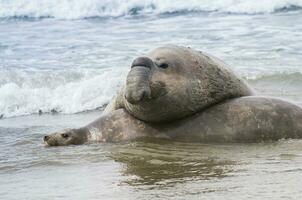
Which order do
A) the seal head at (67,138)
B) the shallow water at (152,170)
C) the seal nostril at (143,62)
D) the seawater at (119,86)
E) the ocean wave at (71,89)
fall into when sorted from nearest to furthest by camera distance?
the shallow water at (152,170) → the seawater at (119,86) → the seal nostril at (143,62) → the seal head at (67,138) → the ocean wave at (71,89)

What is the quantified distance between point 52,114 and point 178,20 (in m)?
11.9

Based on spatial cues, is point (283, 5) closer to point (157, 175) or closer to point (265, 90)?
point (265, 90)

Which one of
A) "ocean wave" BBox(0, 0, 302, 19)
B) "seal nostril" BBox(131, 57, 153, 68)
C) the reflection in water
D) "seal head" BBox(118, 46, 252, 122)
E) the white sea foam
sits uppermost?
"ocean wave" BBox(0, 0, 302, 19)

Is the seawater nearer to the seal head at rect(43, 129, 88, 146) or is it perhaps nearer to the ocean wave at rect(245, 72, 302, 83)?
the ocean wave at rect(245, 72, 302, 83)

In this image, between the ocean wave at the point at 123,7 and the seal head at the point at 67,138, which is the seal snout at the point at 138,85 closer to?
the seal head at the point at 67,138

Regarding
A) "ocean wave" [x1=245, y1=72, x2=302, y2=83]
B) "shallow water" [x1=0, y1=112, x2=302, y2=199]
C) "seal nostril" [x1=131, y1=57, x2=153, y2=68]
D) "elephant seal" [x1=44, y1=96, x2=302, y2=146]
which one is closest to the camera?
"shallow water" [x1=0, y1=112, x2=302, y2=199]

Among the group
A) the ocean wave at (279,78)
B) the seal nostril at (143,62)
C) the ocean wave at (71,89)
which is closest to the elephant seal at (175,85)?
the seal nostril at (143,62)

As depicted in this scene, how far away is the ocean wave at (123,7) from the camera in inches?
829

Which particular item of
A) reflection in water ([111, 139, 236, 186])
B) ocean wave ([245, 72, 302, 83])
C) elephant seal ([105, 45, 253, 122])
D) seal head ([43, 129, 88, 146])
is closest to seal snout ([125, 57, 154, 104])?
elephant seal ([105, 45, 253, 122])

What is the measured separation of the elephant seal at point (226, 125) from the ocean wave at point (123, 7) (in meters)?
15.1

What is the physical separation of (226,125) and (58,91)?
4891mm

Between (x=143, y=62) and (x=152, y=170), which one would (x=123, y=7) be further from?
(x=152, y=170)

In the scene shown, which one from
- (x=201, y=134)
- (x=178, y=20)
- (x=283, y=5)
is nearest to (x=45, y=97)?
(x=201, y=134)

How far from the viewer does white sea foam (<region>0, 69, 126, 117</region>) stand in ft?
31.1
